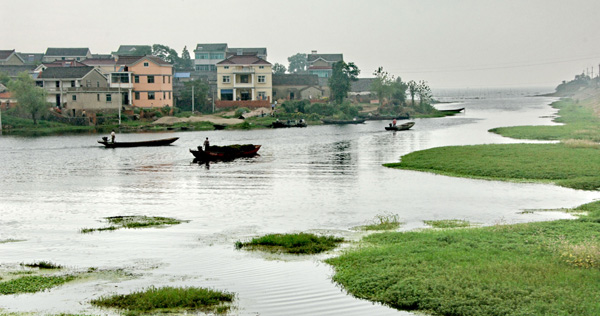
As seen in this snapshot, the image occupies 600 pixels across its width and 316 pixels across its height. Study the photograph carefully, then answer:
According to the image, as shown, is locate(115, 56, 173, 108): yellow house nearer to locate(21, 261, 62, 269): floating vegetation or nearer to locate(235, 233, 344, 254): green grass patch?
locate(235, 233, 344, 254): green grass patch

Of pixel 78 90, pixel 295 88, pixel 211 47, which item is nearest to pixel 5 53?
pixel 211 47

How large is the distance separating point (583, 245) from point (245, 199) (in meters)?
19.5

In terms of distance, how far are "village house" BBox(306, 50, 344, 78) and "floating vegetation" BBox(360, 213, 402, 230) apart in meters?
132

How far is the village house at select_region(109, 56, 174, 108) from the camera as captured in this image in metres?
106

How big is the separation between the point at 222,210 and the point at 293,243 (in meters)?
9.15

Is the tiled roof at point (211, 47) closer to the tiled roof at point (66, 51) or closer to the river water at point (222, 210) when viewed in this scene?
the tiled roof at point (66, 51)

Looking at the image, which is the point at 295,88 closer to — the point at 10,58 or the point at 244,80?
the point at 244,80

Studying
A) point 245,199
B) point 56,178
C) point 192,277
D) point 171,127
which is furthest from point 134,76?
point 192,277

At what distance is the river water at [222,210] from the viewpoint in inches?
715

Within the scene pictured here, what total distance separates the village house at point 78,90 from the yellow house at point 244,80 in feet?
70.7

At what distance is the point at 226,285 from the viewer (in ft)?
60.4

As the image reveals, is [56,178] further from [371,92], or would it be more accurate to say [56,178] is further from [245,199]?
[371,92]

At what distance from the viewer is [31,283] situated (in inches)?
730

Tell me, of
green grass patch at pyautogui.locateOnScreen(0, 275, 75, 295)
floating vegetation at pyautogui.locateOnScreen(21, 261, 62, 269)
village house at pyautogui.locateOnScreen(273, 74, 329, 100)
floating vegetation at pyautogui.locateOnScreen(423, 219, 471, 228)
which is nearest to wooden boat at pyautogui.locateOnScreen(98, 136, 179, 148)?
floating vegetation at pyautogui.locateOnScreen(423, 219, 471, 228)
